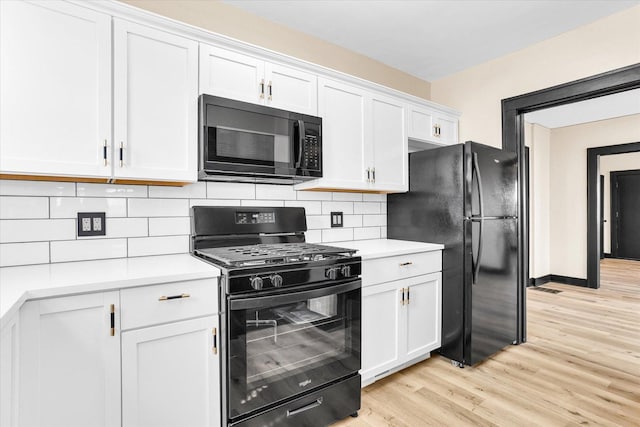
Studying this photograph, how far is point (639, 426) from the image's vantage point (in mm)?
Result: 1825

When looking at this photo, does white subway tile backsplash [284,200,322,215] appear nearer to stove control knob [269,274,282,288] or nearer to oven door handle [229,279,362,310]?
oven door handle [229,279,362,310]

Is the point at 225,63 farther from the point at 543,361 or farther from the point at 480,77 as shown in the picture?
the point at 543,361

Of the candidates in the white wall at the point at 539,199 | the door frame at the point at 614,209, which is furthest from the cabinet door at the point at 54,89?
the door frame at the point at 614,209

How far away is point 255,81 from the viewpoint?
2043 millimetres

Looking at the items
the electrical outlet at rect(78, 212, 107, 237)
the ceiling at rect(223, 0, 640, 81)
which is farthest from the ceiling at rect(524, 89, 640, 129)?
the electrical outlet at rect(78, 212, 107, 237)

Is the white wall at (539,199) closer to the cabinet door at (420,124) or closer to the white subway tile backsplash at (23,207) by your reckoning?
the cabinet door at (420,124)

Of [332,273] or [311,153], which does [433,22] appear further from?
[332,273]

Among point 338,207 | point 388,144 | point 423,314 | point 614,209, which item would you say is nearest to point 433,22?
point 388,144

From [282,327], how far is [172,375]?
1.69 feet

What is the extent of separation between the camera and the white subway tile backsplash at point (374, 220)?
9.77ft

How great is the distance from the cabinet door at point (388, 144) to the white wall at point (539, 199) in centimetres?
334

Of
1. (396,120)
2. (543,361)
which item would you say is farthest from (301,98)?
Answer: (543,361)

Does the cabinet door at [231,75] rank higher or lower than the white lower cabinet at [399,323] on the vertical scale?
higher

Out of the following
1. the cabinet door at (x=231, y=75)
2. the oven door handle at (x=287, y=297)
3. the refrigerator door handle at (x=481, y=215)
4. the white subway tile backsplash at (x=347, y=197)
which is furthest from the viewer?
the white subway tile backsplash at (x=347, y=197)
